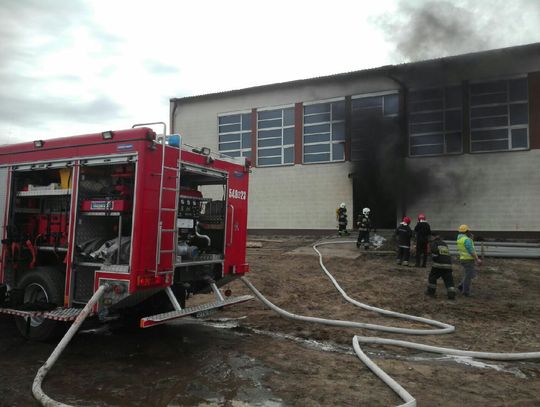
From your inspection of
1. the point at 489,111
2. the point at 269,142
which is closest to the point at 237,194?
the point at 489,111

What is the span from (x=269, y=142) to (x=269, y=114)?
129 centimetres

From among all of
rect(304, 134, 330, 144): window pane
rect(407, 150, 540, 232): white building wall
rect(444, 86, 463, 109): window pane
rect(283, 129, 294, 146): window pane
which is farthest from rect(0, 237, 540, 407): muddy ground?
rect(283, 129, 294, 146): window pane

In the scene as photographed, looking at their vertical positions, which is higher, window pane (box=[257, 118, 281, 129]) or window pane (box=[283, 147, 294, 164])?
window pane (box=[257, 118, 281, 129])

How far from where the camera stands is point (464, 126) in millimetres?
16406

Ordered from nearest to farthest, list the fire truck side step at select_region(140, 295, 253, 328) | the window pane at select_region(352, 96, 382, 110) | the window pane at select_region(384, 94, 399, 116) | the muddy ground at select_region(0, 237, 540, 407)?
the muddy ground at select_region(0, 237, 540, 407), the fire truck side step at select_region(140, 295, 253, 328), the window pane at select_region(384, 94, 399, 116), the window pane at select_region(352, 96, 382, 110)

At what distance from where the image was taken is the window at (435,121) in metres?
16.5

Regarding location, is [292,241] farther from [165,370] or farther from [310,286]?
[165,370]

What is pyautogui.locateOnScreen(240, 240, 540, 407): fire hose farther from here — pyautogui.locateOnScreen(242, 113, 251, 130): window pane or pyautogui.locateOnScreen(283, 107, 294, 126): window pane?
pyautogui.locateOnScreen(242, 113, 251, 130): window pane

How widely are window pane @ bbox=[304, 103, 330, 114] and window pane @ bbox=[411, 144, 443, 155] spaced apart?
161 inches

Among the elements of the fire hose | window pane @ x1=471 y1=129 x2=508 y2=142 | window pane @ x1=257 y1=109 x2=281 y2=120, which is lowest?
the fire hose

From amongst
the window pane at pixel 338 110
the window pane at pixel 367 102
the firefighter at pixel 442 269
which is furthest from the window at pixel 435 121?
the firefighter at pixel 442 269

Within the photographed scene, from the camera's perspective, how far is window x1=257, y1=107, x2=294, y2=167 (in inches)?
773

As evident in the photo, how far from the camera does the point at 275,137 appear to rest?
1995 cm

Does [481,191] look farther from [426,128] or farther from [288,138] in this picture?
[288,138]
